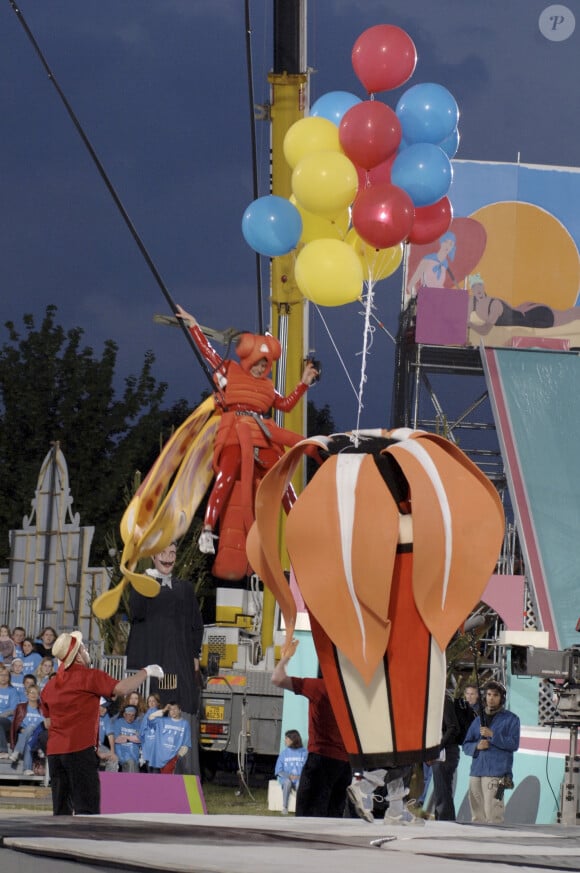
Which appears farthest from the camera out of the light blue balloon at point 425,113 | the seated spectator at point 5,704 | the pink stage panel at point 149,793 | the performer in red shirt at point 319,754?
the seated spectator at point 5,704

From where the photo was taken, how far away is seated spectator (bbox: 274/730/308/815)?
10750 mm

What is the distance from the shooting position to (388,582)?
5629 millimetres

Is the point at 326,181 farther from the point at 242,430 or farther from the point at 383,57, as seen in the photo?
the point at 242,430

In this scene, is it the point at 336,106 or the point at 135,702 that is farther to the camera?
the point at 135,702

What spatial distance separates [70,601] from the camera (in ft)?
48.9

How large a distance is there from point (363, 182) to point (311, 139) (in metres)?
0.42

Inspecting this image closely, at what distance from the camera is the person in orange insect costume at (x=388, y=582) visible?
18.5 feet

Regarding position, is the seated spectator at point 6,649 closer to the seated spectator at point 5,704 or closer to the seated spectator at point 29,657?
the seated spectator at point 29,657

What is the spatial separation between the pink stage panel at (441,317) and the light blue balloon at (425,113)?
10.9m

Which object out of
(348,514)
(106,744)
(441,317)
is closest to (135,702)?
(106,744)

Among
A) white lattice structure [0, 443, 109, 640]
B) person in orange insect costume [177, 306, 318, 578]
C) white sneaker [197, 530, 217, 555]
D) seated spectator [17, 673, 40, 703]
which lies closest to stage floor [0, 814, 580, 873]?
white sneaker [197, 530, 217, 555]

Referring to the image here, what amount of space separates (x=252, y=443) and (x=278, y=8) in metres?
3.30

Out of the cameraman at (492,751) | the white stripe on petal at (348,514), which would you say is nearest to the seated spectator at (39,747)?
the cameraman at (492,751)

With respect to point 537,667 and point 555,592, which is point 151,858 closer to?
point 537,667
